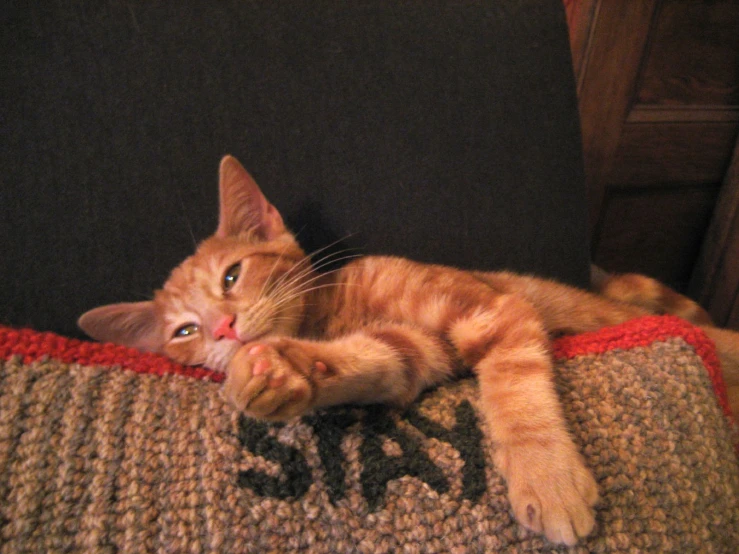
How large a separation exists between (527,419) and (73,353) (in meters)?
0.64

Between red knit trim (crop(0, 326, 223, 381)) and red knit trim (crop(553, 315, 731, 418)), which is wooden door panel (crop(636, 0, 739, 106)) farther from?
red knit trim (crop(0, 326, 223, 381))

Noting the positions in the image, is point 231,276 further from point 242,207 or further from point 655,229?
point 655,229

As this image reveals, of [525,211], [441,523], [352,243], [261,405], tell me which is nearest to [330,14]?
[352,243]

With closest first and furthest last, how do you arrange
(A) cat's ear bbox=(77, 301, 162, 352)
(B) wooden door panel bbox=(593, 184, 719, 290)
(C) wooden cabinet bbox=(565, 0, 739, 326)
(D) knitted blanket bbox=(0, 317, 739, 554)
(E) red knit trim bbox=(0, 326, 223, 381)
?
1. (D) knitted blanket bbox=(0, 317, 739, 554)
2. (E) red knit trim bbox=(0, 326, 223, 381)
3. (A) cat's ear bbox=(77, 301, 162, 352)
4. (C) wooden cabinet bbox=(565, 0, 739, 326)
5. (B) wooden door panel bbox=(593, 184, 719, 290)

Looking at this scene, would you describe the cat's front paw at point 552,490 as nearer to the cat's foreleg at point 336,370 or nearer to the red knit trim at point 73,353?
the cat's foreleg at point 336,370

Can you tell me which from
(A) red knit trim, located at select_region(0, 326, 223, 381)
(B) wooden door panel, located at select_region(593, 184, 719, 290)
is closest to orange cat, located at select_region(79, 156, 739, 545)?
(A) red knit trim, located at select_region(0, 326, 223, 381)

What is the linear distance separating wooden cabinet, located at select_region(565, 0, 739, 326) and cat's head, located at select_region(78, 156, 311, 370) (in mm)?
1258

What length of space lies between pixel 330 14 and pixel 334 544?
1019mm

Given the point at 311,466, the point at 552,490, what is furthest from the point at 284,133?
the point at 552,490

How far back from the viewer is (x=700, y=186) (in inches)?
71.6

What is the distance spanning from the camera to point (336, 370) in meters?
0.63

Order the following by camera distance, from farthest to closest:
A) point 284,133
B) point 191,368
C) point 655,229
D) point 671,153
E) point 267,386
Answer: point 655,229
point 671,153
point 284,133
point 191,368
point 267,386

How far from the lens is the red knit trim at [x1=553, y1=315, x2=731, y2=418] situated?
2.42ft

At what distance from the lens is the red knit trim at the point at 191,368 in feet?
2.06
